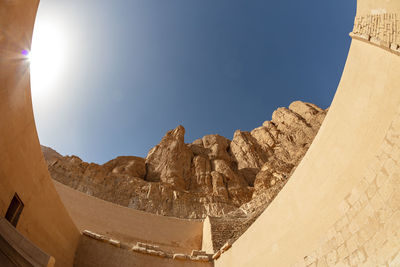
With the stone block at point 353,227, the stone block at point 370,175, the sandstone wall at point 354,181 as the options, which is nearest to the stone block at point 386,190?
the sandstone wall at point 354,181

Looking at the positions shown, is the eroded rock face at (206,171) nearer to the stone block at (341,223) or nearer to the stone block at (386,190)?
the stone block at (341,223)

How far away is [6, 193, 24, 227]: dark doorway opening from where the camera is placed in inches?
162

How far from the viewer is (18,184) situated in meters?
4.28

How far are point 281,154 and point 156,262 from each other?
89.1 feet

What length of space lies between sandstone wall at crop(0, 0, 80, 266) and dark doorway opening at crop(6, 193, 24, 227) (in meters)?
0.07

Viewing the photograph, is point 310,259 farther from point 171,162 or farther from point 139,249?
point 171,162

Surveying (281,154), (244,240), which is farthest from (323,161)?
(281,154)

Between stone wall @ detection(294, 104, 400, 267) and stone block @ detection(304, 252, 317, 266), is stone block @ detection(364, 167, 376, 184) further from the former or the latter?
stone block @ detection(304, 252, 317, 266)

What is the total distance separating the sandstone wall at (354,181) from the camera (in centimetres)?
353

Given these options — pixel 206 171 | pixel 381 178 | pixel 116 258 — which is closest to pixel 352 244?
pixel 381 178

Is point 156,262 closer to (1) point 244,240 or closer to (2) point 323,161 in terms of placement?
(1) point 244,240

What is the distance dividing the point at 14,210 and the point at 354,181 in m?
6.06

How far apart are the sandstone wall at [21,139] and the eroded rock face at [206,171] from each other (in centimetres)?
888

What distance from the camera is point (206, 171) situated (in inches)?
1121
